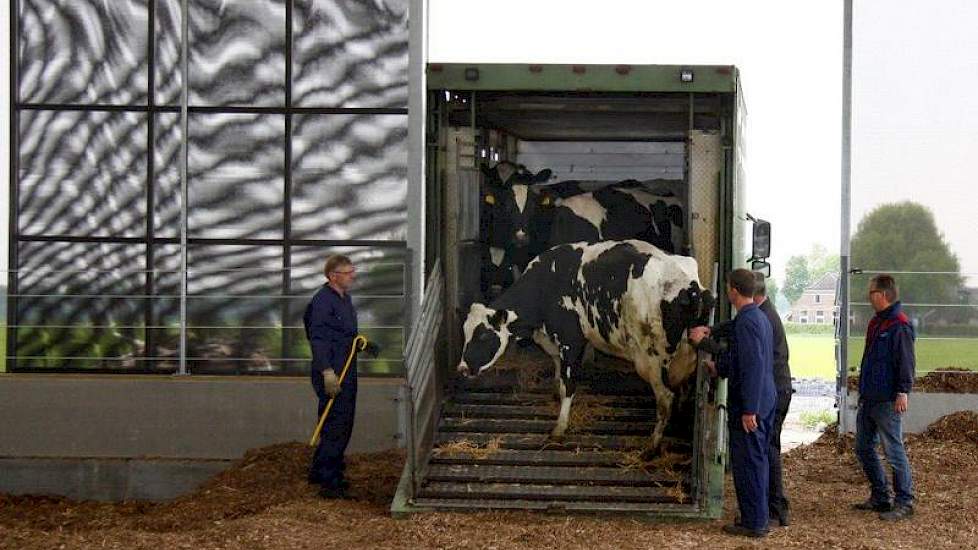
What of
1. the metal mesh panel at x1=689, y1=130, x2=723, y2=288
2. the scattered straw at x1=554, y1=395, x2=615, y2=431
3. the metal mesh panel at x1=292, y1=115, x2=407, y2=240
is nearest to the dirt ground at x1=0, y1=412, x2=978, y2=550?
the scattered straw at x1=554, y1=395, x2=615, y2=431

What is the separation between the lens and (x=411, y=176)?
11914mm

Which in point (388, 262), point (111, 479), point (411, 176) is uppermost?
point (411, 176)

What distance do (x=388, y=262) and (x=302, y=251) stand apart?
0.91 metres

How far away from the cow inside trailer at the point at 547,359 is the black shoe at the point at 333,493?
762mm

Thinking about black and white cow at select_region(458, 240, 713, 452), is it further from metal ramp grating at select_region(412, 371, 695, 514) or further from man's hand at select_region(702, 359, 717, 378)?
man's hand at select_region(702, 359, 717, 378)

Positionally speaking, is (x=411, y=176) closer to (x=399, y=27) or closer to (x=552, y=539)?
(x=399, y=27)

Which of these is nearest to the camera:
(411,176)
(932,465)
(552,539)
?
(552,539)

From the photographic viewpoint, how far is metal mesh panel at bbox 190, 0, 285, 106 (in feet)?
41.2

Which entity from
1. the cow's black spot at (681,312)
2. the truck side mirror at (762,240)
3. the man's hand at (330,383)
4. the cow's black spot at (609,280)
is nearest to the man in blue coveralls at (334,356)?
the man's hand at (330,383)

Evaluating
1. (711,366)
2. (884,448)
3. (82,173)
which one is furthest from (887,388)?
(82,173)

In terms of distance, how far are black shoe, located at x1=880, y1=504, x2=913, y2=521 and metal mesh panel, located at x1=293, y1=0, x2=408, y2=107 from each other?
21.0ft

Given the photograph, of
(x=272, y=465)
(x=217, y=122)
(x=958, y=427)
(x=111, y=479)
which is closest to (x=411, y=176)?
(x=217, y=122)

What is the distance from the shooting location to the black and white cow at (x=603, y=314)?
916 cm

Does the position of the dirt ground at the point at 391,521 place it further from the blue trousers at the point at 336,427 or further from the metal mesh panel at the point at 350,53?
the metal mesh panel at the point at 350,53
